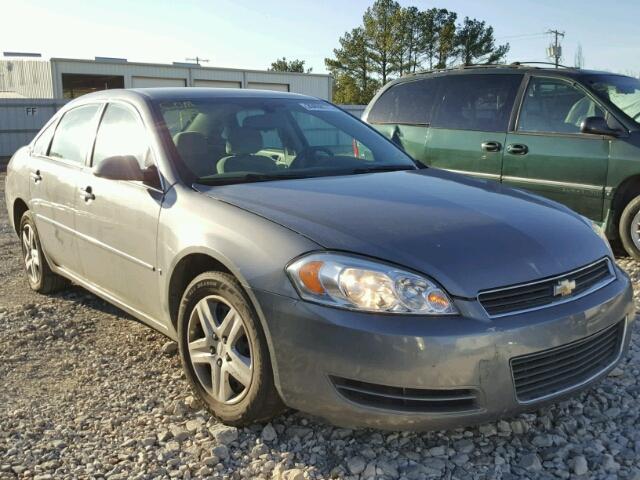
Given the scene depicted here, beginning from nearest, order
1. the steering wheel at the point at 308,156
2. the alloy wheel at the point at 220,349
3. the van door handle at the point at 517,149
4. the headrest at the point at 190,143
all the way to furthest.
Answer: the alloy wheel at the point at 220,349
the headrest at the point at 190,143
the steering wheel at the point at 308,156
the van door handle at the point at 517,149

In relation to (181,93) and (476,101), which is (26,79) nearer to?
(476,101)

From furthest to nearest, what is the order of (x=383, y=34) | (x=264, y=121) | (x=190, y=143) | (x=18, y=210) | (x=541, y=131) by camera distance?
(x=383, y=34) → (x=541, y=131) → (x=18, y=210) → (x=264, y=121) → (x=190, y=143)

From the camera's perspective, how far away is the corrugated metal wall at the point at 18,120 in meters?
21.3

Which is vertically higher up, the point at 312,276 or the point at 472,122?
the point at 472,122

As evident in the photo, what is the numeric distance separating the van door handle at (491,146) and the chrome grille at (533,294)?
12.3 feet

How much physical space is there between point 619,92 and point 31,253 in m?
5.43

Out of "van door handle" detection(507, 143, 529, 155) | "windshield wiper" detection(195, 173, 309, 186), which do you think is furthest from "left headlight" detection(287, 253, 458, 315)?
"van door handle" detection(507, 143, 529, 155)

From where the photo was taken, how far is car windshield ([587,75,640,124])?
19.7 ft

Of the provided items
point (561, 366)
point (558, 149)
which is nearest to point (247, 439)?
point (561, 366)

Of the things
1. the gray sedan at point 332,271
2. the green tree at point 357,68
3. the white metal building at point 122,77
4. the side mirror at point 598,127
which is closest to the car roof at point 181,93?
the gray sedan at point 332,271

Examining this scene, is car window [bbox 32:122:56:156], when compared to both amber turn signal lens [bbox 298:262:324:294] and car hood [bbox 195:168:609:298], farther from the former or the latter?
amber turn signal lens [bbox 298:262:324:294]

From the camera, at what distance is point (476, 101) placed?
6762mm

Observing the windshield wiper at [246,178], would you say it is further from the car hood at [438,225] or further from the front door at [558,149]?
the front door at [558,149]

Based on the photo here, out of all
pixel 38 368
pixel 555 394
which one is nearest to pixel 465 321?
pixel 555 394
